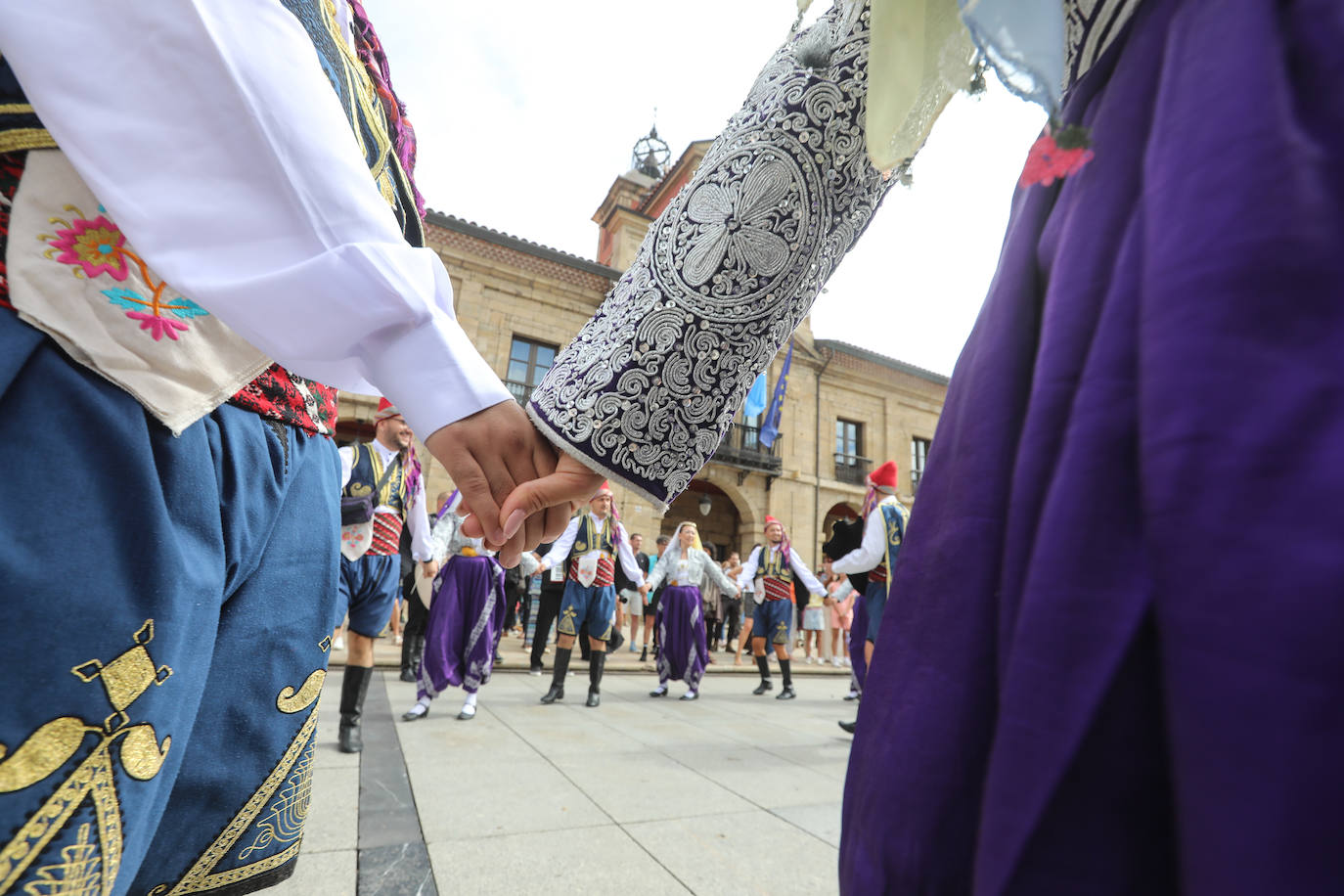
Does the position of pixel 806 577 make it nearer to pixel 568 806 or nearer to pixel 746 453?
pixel 568 806

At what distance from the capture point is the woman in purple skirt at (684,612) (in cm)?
686

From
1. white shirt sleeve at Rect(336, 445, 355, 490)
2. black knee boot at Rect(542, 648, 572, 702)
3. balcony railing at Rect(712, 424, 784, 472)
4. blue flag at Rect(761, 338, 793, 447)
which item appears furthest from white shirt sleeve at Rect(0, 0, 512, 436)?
balcony railing at Rect(712, 424, 784, 472)

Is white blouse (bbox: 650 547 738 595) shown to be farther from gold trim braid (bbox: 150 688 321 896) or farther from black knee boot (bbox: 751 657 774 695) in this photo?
gold trim braid (bbox: 150 688 321 896)

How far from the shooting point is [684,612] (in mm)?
7074

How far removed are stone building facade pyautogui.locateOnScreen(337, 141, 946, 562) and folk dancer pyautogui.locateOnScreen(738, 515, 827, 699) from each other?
4663 mm

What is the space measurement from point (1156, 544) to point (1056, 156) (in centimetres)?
39

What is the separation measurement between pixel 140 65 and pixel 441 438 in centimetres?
52

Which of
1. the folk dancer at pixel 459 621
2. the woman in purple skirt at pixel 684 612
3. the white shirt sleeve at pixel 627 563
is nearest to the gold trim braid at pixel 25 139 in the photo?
the folk dancer at pixel 459 621

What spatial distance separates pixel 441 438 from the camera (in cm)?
85

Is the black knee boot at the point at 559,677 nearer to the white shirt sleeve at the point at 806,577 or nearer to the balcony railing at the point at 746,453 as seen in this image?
the white shirt sleeve at the point at 806,577

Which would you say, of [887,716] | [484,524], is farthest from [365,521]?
[887,716]

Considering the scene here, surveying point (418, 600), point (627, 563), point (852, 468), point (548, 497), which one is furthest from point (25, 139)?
point (852, 468)

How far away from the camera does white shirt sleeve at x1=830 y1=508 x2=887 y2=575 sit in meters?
5.43

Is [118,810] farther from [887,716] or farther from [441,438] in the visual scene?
[887,716]
